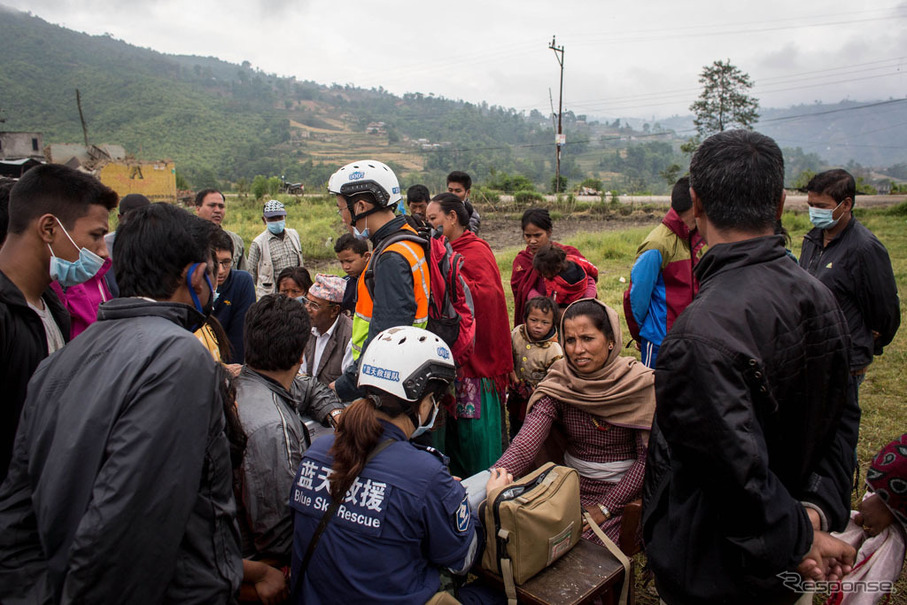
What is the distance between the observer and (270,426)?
2242mm

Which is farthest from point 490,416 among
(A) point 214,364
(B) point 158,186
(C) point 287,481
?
(B) point 158,186

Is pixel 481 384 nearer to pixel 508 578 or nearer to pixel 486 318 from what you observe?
pixel 486 318

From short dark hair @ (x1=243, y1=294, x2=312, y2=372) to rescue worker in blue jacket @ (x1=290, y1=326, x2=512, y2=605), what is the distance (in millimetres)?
503

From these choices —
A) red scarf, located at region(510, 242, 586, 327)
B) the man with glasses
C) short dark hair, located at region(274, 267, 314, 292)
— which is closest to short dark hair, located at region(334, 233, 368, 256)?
short dark hair, located at region(274, 267, 314, 292)

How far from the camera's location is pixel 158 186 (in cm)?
3016

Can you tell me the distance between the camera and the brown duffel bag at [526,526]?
2150 mm

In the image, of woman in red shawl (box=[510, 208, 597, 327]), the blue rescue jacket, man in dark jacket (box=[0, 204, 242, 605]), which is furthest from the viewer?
woman in red shawl (box=[510, 208, 597, 327])

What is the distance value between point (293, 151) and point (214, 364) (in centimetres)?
9335

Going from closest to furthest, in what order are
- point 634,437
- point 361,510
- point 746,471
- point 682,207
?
point 746,471, point 361,510, point 634,437, point 682,207

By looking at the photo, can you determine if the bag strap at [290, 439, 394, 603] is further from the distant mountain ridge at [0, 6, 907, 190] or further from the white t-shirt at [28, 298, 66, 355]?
the distant mountain ridge at [0, 6, 907, 190]

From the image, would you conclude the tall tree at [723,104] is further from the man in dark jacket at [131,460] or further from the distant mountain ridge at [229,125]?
the man in dark jacket at [131,460]

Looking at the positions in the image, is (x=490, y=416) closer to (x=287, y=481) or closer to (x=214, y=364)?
(x=287, y=481)

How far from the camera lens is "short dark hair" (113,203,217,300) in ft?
5.40

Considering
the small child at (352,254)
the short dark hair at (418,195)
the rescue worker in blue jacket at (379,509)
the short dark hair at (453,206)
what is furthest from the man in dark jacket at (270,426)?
the short dark hair at (418,195)
